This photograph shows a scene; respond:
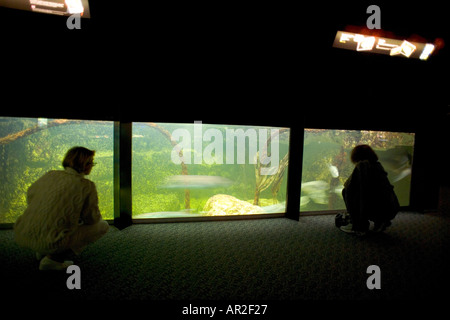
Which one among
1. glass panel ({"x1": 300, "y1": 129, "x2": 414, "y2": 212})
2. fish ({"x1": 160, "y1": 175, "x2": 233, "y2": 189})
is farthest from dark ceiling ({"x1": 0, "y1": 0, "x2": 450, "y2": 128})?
fish ({"x1": 160, "y1": 175, "x2": 233, "y2": 189})

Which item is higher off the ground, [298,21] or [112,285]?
[298,21]

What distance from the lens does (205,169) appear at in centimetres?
1174

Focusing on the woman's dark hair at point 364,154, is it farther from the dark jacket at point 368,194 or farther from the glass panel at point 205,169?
the glass panel at point 205,169

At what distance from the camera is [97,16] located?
2.19m

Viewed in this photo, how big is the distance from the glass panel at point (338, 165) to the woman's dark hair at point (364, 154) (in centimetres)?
239

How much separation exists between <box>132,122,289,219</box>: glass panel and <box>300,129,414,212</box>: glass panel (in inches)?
44.9

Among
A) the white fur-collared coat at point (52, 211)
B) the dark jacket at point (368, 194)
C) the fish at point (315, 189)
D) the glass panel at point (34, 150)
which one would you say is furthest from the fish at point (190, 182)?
the dark jacket at point (368, 194)

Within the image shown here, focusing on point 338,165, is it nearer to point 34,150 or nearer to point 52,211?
point 52,211

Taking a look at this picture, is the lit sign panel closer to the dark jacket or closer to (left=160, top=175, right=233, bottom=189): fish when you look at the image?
the dark jacket

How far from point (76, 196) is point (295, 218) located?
8.93ft

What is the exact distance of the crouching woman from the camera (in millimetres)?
1316

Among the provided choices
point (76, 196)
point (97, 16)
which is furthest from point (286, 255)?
point (97, 16)

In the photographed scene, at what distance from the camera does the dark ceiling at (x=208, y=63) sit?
7.31ft
